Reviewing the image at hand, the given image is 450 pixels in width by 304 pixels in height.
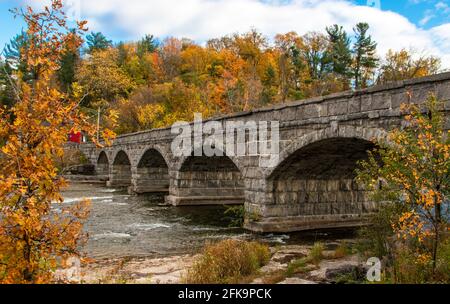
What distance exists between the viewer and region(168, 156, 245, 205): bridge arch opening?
2420 cm

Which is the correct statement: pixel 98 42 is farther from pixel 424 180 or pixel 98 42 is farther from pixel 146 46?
pixel 424 180

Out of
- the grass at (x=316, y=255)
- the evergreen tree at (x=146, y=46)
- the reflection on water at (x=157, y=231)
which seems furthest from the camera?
the evergreen tree at (x=146, y=46)

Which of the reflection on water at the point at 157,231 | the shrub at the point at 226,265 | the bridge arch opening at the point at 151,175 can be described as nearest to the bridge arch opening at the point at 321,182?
the reflection on water at the point at 157,231

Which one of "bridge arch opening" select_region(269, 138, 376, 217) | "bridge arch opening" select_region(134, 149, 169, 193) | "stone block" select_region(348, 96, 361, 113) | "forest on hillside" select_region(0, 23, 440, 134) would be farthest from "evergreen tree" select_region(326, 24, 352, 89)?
"stone block" select_region(348, 96, 361, 113)

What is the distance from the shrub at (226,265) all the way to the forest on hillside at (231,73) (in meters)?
26.6

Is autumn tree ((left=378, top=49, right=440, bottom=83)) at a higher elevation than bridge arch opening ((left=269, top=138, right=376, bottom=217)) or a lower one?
higher

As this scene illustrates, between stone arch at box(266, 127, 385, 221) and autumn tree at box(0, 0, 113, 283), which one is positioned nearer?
autumn tree at box(0, 0, 113, 283)

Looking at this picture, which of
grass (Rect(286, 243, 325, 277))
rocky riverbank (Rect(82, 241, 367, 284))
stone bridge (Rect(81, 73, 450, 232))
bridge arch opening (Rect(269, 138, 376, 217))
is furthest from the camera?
bridge arch opening (Rect(269, 138, 376, 217))

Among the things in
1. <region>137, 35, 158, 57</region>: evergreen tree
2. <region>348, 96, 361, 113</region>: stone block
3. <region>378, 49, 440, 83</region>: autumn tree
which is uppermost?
<region>137, 35, 158, 57</region>: evergreen tree

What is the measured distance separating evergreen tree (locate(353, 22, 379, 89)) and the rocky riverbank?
36.4 m

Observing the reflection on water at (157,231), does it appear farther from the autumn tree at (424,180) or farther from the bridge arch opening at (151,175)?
the autumn tree at (424,180)

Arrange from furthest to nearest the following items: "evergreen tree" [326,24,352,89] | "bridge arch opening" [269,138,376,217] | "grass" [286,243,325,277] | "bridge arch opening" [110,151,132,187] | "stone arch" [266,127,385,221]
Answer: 1. "evergreen tree" [326,24,352,89]
2. "bridge arch opening" [110,151,132,187]
3. "bridge arch opening" [269,138,376,217]
4. "stone arch" [266,127,385,221]
5. "grass" [286,243,325,277]

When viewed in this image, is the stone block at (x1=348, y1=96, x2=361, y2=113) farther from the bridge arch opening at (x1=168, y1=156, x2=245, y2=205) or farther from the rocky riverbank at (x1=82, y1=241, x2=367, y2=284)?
the bridge arch opening at (x1=168, y1=156, x2=245, y2=205)

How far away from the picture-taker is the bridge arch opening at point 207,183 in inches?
953
